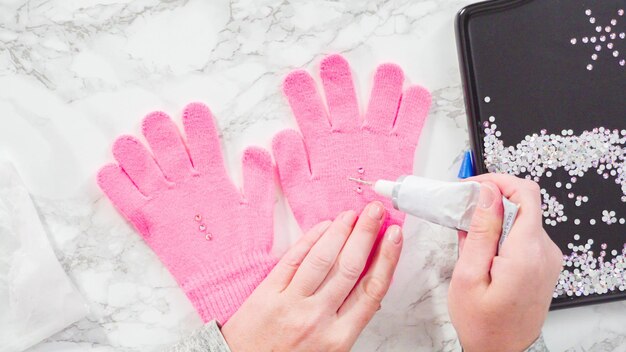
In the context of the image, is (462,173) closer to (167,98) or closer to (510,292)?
(510,292)

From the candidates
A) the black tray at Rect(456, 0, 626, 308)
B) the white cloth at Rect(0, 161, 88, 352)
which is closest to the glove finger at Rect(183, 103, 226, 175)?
the white cloth at Rect(0, 161, 88, 352)

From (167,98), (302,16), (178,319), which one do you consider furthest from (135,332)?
(302,16)

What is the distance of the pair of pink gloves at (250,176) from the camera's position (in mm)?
802

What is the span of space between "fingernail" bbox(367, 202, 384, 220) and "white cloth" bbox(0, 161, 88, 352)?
1.28 ft

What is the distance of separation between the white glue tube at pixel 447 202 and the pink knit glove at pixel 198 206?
0.73 ft

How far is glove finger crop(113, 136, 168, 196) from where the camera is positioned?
0.80 metres

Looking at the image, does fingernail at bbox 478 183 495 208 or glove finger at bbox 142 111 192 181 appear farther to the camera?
glove finger at bbox 142 111 192 181

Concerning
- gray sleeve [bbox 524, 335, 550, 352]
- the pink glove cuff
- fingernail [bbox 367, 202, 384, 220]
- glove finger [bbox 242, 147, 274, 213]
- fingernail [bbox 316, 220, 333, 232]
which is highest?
glove finger [bbox 242, 147, 274, 213]

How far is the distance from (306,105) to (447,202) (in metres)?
0.25

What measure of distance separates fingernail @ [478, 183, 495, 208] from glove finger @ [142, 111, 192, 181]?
381 mm

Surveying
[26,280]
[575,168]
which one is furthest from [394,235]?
[26,280]

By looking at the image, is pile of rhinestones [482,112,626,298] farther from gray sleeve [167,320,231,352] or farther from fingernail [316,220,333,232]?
gray sleeve [167,320,231,352]

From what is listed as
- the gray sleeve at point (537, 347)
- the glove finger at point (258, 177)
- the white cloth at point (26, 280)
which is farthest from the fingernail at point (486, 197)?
the white cloth at point (26, 280)

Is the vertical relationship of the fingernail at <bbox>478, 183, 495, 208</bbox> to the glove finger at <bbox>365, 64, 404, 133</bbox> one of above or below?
below
